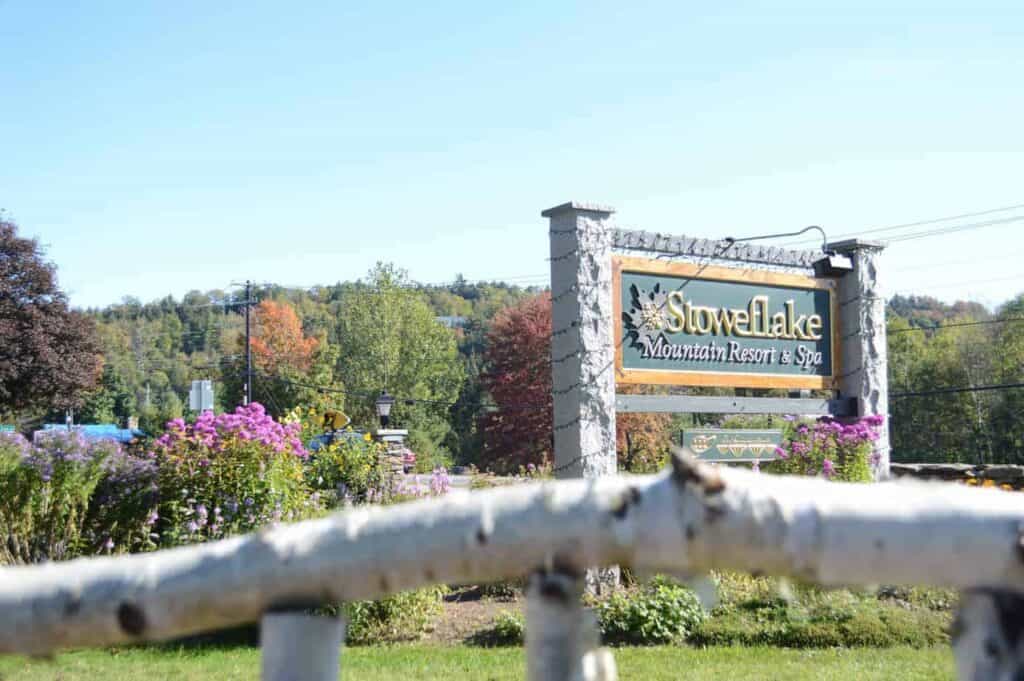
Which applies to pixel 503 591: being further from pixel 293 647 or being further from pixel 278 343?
pixel 278 343

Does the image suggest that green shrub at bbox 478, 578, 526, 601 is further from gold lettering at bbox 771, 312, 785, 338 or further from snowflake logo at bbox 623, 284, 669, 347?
gold lettering at bbox 771, 312, 785, 338

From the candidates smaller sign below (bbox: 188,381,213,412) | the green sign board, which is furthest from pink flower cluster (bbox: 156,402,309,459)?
smaller sign below (bbox: 188,381,213,412)

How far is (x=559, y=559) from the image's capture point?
174 centimetres

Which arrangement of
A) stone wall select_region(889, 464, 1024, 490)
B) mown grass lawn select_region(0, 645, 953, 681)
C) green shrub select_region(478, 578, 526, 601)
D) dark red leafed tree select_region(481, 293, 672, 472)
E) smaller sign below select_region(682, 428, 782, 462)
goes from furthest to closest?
dark red leafed tree select_region(481, 293, 672, 472)
stone wall select_region(889, 464, 1024, 490)
smaller sign below select_region(682, 428, 782, 462)
green shrub select_region(478, 578, 526, 601)
mown grass lawn select_region(0, 645, 953, 681)

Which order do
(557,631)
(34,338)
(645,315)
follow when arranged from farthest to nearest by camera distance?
(34,338), (645,315), (557,631)

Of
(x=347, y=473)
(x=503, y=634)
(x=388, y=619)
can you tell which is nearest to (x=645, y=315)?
A: (x=503, y=634)

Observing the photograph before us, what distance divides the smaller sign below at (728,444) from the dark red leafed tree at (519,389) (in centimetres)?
2247

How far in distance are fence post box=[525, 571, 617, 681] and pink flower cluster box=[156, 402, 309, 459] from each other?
7938 mm

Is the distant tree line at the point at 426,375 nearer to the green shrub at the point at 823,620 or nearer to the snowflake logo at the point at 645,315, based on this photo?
the snowflake logo at the point at 645,315

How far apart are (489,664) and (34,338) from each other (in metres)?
26.8

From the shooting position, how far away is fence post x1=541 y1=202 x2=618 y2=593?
30.4ft

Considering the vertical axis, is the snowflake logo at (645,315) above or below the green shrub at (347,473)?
above

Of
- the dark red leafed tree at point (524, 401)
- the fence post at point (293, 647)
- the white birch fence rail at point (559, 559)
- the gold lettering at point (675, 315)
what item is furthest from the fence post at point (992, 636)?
the dark red leafed tree at point (524, 401)

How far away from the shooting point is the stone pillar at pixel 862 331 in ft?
39.5
